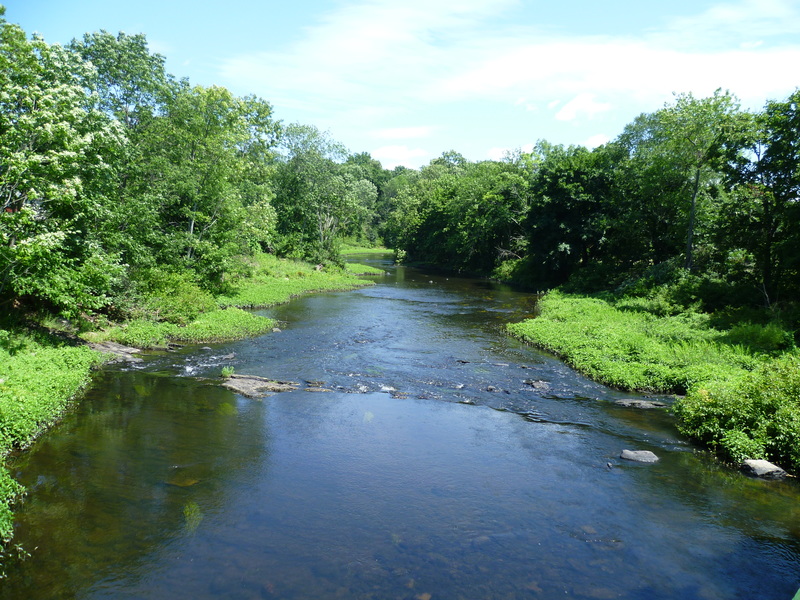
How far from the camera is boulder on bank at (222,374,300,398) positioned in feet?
66.1

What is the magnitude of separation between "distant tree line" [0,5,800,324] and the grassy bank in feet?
20.3

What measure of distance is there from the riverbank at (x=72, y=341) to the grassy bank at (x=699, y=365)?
17555 millimetres

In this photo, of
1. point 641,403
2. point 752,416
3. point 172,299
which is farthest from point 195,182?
point 752,416

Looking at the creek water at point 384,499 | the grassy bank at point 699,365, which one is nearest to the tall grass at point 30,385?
the creek water at point 384,499

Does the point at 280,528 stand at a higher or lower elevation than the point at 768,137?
lower

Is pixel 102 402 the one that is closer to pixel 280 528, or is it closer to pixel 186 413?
pixel 186 413

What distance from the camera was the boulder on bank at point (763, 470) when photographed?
14.4 metres

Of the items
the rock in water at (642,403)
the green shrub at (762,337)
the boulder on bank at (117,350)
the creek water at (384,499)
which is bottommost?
the creek water at (384,499)

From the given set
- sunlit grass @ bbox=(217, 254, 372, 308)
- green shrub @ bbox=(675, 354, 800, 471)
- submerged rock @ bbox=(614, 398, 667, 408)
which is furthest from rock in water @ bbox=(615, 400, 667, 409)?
sunlit grass @ bbox=(217, 254, 372, 308)

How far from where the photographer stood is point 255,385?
20859 mm

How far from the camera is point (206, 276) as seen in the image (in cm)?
3719

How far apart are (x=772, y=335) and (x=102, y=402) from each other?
27.0 m

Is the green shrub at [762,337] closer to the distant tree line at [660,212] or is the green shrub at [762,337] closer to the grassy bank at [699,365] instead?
the grassy bank at [699,365]

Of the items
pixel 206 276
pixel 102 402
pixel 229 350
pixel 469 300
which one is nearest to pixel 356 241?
pixel 469 300
